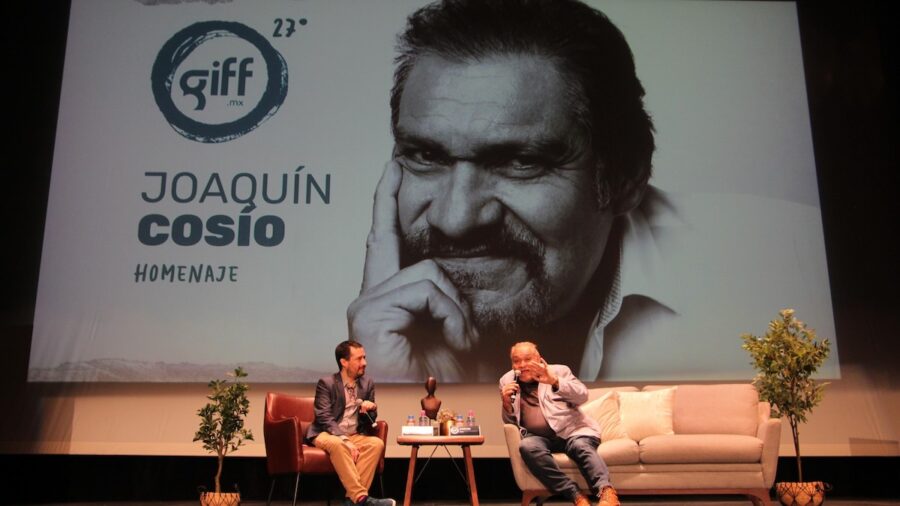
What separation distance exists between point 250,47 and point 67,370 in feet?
8.84

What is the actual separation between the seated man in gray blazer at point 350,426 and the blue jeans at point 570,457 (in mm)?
773

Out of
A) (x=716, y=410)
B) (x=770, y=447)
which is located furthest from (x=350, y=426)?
(x=770, y=447)

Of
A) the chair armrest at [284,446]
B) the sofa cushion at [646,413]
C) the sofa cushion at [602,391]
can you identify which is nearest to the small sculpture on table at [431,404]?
the chair armrest at [284,446]

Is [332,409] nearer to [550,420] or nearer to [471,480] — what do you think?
[471,480]

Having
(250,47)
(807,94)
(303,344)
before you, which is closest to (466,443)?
(303,344)

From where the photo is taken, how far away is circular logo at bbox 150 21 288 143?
5762 mm

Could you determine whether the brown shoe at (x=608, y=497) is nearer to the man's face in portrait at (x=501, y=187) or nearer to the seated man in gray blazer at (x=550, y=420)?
the seated man in gray blazer at (x=550, y=420)

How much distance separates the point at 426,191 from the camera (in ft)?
18.2

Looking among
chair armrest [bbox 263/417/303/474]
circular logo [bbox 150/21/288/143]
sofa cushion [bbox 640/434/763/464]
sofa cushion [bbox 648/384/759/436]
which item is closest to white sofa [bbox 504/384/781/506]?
sofa cushion [bbox 640/434/763/464]

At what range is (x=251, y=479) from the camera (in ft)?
18.0

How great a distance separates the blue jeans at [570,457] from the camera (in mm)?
3896

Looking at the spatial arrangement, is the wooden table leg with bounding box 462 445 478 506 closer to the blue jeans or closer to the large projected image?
the blue jeans

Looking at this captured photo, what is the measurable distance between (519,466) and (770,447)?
4.46 feet

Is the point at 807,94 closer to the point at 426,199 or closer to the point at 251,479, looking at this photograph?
the point at 426,199
